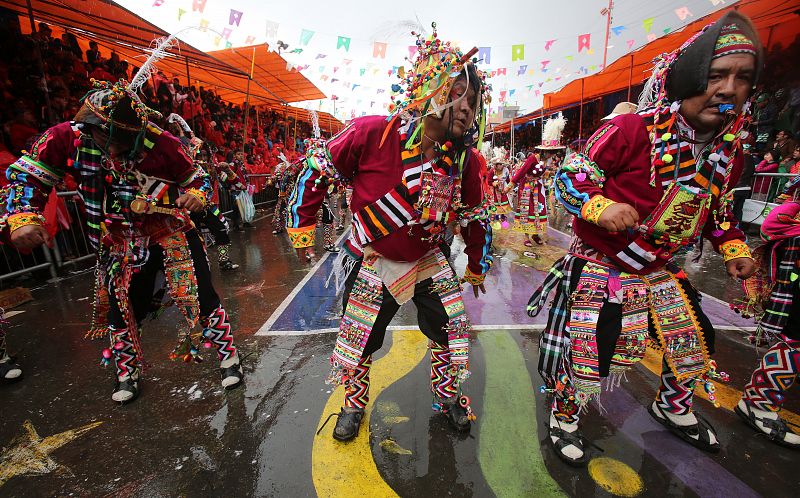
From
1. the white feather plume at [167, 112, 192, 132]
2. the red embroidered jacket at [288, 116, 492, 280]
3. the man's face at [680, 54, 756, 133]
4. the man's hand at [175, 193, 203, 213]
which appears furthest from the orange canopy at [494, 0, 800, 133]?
the white feather plume at [167, 112, 192, 132]

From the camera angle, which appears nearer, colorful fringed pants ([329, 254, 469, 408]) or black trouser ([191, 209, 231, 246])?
colorful fringed pants ([329, 254, 469, 408])

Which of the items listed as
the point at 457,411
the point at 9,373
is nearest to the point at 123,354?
the point at 9,373

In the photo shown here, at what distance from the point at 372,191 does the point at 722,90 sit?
1.70 m

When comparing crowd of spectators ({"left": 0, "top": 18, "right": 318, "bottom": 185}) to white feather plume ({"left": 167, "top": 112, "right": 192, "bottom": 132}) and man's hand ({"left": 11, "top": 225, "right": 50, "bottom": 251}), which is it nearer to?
white feather plume ({"left": 167, "top": 112, "right": 192, "bottom": 132})

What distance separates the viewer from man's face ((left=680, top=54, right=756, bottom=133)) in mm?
1662

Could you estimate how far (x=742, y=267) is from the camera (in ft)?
6.88

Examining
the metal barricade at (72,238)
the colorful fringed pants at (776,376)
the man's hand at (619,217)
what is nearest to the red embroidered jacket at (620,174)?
the man's hand at (619,217)

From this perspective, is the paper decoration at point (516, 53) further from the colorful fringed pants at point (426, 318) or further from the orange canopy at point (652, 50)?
the colorful fringed pants at point (426, 318)

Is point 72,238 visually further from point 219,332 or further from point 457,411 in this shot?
point 457,411

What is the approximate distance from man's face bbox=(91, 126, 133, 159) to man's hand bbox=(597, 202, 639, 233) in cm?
281

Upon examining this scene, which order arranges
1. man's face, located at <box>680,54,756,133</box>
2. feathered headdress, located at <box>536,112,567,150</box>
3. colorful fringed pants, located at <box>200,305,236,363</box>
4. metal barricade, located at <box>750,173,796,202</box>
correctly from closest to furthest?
man's face, located at <box>680,54,756,133</box>
colorful fringed pants, located at <box>200,305,236,363</box>
metal barricade, located at <box>750,173,796,202</box>
feathered headdress, located at <box>536,112,567,150</box>

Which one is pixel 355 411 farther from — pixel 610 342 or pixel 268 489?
pixel 610 342

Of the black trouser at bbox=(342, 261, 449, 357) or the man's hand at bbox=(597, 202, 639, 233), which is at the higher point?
the man's hand at bbox=(597, 202, 639, 233)

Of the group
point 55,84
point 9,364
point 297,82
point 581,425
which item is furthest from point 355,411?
point 297,82
